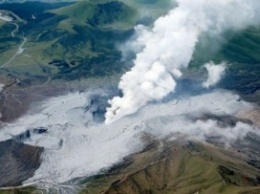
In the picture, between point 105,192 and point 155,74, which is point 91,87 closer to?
point 155,74

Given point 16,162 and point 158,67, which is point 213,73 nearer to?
point 158,67

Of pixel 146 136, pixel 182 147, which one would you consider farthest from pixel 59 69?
pixel 182 147

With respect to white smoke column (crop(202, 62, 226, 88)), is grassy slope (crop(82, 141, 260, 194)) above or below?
above

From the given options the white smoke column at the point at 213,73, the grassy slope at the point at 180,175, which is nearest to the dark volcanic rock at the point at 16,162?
the grassy slope at the point at 180,175

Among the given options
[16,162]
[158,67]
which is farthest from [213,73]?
[16,162]

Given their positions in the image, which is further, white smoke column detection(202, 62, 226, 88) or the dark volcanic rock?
white smoke column detection(202, 62, 226, 88)

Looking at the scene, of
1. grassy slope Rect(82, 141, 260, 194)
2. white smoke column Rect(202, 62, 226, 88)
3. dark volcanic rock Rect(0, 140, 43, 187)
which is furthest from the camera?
white smoke column Rect(202, 62, 226, 88)

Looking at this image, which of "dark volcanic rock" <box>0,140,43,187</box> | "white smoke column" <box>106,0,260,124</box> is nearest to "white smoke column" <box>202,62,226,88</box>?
"white smoke column" <box>106,0,260,124</box>

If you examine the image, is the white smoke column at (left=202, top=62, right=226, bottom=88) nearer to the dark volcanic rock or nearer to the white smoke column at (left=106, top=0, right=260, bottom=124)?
the white smoke column at (left=106, top=0, right=260, bottom=124)
